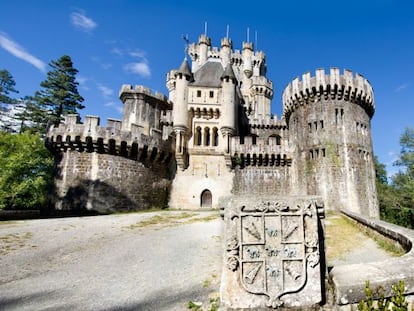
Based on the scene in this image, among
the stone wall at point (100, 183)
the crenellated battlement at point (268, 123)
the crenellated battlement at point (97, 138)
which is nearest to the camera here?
the stone wall at point (100, 183)

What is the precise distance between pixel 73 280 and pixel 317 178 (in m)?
19.3

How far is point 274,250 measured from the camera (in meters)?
3.67

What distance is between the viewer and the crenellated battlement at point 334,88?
21.4 m

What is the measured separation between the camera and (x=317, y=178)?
20406 mm

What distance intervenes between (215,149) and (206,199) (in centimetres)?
474

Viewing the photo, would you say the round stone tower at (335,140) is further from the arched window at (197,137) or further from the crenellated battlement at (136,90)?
the crenellated battlement at (136,90)

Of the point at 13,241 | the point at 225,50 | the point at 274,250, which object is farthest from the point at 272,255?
the point at 225,50

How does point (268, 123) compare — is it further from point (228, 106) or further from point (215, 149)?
point (215, 149)

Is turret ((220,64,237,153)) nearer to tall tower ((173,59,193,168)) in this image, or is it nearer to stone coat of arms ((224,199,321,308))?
tall tower ((173,59,193,168))

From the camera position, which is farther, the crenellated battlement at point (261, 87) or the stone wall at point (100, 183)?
the crenellated battlement at point (261, 87)

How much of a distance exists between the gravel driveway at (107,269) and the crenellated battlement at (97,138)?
914 cm

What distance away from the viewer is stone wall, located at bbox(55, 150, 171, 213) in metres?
18.0

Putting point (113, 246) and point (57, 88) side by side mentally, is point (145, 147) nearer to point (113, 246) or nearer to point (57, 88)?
point (113, 246)

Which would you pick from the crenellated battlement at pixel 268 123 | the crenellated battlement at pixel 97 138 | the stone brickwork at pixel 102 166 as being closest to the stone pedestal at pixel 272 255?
the stone brickwork at pixel 102 166
